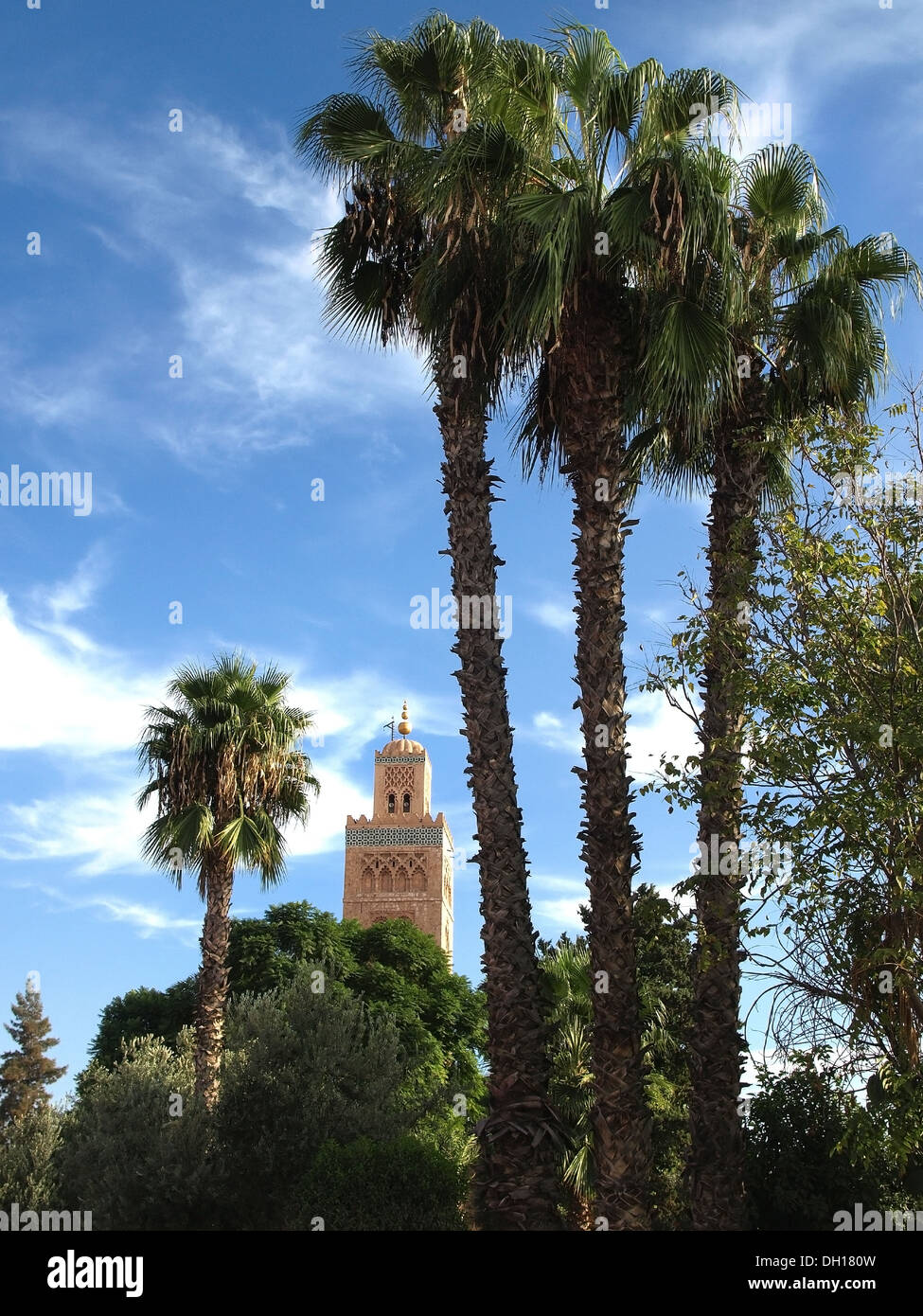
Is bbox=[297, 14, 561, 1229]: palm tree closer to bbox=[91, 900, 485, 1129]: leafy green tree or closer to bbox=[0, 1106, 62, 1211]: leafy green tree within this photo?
bbox=[0, 1106, 62, 1211]: leafy green tree

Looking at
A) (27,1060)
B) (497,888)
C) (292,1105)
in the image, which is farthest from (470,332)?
(27,1060)

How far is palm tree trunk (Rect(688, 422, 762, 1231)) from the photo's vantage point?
36.3ft

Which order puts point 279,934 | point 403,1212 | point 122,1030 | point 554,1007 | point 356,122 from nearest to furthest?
point 403,1212
point 356,122
point 554,1007
point 122,1030
point 279,934

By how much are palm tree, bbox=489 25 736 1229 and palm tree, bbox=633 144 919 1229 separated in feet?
2.39

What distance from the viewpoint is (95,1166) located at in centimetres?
1825

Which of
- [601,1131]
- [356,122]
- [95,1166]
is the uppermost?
[356,122]

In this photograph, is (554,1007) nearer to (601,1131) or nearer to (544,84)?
(601,1131)

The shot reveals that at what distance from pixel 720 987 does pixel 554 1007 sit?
27.8 ft

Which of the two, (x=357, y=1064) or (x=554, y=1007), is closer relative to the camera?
(x=357, y=1064)

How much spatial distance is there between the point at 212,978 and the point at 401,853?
5007cm

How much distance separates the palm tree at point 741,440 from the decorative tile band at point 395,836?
57173mm

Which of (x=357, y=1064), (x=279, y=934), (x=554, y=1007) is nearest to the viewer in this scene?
(x=357, y=1064)
